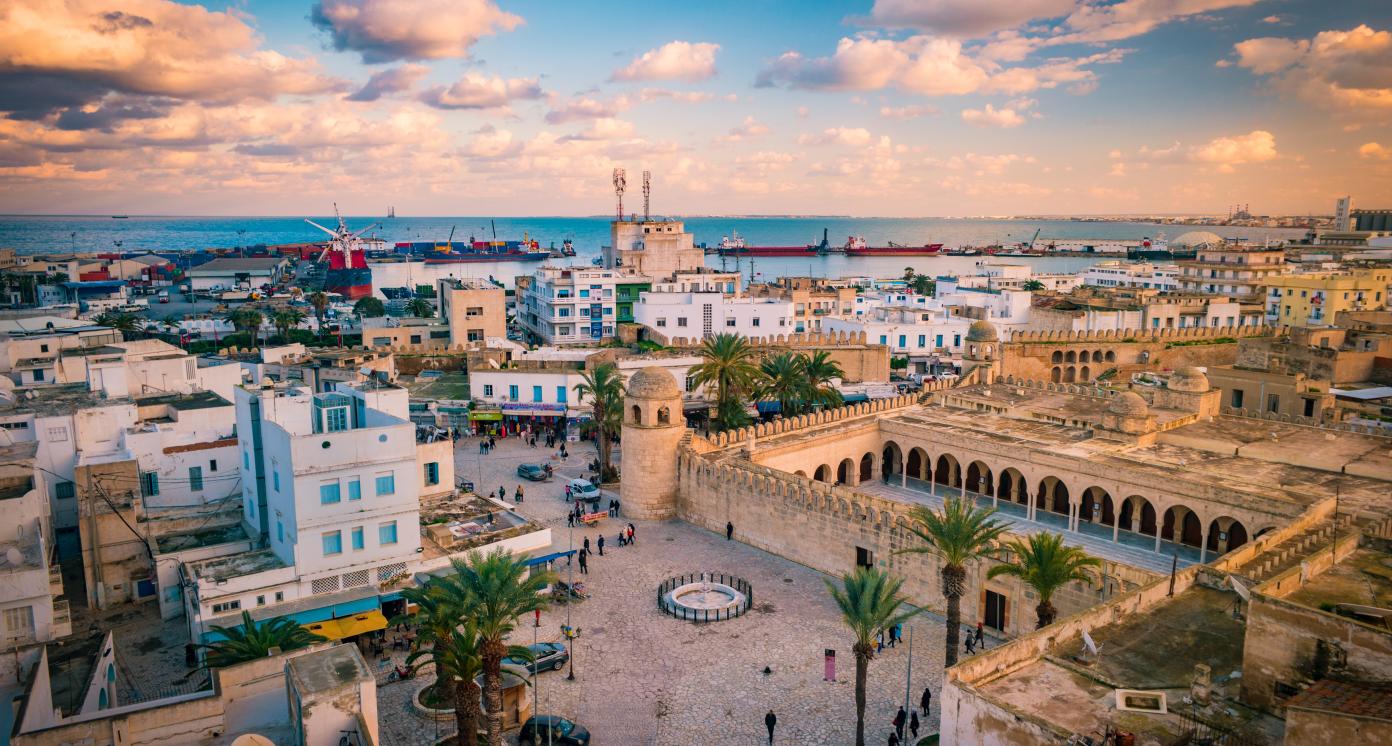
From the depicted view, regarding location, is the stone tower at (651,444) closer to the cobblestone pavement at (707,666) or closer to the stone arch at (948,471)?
the cobblestone pavement at (707,666)

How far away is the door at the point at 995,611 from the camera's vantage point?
24.3 meters

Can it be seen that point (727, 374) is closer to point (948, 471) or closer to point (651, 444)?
point (651, 444)

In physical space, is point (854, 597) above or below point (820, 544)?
above

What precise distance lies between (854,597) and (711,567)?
10.9 m

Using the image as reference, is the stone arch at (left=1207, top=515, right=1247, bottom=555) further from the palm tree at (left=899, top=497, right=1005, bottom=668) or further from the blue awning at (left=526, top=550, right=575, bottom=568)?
the blue awning at (left=526, top=550, right=575, bottom=568)

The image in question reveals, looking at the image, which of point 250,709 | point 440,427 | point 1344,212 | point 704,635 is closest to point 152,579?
point 250,709

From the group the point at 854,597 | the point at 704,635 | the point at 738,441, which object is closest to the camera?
the point at 854,597

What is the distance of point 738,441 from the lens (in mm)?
35781

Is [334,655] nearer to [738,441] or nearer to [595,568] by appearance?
[595,568]

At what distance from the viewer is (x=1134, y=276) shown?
98.9 m

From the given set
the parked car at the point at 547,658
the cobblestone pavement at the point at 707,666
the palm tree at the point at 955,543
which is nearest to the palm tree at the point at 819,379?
the cobblestone pavement at the point at 707,666

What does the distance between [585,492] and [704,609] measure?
11026mm

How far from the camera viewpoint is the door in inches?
958

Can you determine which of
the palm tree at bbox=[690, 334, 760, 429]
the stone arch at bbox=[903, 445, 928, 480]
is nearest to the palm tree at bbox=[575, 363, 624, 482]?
the palm tree at bbox=[690, 334, 760, 429]
